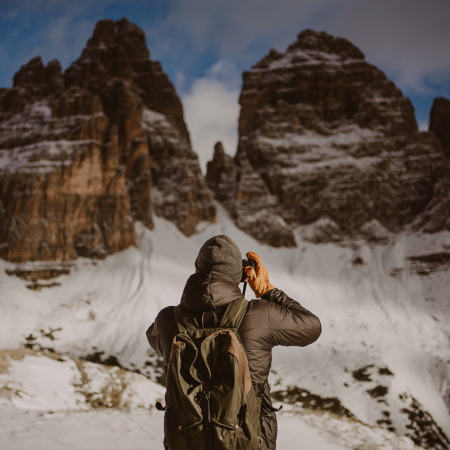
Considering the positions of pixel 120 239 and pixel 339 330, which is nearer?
pixel 339 330

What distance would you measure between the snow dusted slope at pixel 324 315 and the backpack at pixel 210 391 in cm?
2500

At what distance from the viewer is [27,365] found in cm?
1748

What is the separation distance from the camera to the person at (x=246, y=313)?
7.77 feet

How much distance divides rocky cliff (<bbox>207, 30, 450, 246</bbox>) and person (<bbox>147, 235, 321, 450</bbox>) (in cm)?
5302

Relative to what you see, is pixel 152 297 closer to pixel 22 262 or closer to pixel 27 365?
pixel 22 262

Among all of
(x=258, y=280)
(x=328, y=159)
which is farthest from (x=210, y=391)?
(x=328, y=159)

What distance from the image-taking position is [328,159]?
62844 mm

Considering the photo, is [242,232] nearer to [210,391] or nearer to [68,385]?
[68,385]

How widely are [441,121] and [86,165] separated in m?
60.8

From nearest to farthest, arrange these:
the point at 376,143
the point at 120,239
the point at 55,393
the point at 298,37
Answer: the point at 55,393
the point at 120,239
the point at 376,143
the point at 298,37

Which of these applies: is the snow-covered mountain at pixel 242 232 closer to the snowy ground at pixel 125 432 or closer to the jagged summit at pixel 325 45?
the snowy ground at pixel 125 432

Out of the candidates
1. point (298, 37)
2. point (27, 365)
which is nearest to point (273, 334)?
point (27, 365)

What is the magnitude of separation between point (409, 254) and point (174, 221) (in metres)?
32.6

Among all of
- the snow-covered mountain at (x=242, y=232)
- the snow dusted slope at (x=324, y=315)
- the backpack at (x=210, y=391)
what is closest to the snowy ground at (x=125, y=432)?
the snow-covered mountain at (x=242, y=232)
